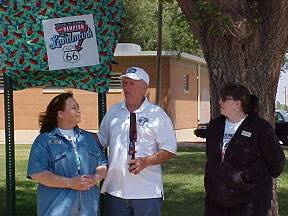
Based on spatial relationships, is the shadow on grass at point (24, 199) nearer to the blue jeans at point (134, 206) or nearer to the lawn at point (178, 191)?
the lawn at point (178, 191)

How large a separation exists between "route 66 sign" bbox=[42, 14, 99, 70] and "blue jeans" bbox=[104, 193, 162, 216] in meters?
1.83

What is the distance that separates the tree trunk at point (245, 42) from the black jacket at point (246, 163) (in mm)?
1143

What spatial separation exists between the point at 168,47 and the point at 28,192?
28.0m

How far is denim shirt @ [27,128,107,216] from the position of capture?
4.67 meters

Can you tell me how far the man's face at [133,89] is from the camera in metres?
4.96

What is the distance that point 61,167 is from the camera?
468 cm

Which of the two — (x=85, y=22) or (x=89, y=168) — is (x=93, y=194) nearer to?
(x=89, y=168)

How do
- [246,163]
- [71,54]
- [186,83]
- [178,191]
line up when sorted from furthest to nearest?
[186,83] → [178,191] → [71,54] → [246,163]

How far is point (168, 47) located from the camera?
38375 mm

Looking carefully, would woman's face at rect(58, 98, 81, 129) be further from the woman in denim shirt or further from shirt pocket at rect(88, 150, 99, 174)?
shirt pocket at rect(88, 150, 99, 174)

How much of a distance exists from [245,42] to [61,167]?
2.19 meters

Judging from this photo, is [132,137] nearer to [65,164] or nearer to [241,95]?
[65,164]

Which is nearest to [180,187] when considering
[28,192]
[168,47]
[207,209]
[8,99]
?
[28,192]

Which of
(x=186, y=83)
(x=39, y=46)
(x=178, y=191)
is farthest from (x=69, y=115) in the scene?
(x=186, y=83)
